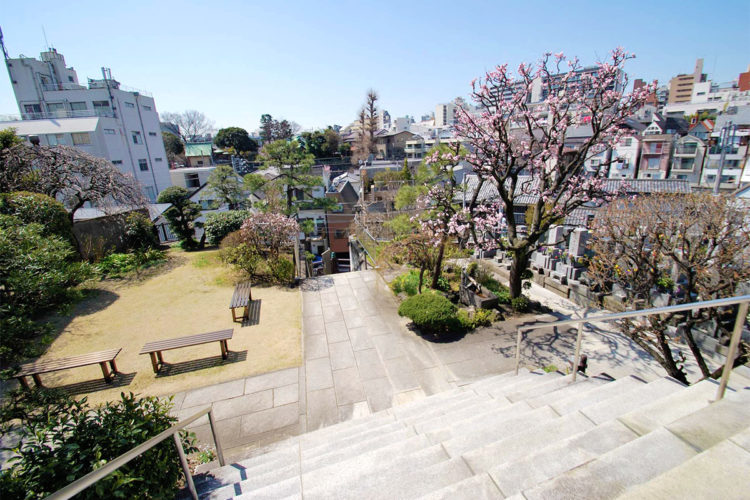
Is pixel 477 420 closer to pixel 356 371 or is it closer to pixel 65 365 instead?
pixel 356 371

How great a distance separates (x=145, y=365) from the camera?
7.96m

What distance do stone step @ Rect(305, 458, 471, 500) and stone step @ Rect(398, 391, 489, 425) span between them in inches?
70.3

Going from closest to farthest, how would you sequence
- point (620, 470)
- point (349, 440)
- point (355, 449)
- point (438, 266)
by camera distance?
point (620, 470)
point (355, 449)
point (349, 440)
point (438, 266)

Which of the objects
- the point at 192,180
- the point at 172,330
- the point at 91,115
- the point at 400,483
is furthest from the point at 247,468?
the point at 91,115

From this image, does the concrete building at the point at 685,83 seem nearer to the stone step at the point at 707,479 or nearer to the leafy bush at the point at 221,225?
the leafy bush at the point at 221,225

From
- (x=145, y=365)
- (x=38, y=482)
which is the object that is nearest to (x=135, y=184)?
(x=145, y=365)

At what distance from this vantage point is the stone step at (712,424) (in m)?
2.51

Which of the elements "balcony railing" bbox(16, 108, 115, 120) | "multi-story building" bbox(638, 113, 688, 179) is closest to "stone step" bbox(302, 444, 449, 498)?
"balcony railing" bbox(16, 108, 115, 120)

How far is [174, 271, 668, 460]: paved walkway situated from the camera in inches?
244

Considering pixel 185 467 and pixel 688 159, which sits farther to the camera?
pixel 688 159

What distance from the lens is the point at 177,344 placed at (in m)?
7.65

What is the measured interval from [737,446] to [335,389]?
5998 millimetres

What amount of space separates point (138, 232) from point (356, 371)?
1382cm

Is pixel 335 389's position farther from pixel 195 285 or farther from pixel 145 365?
pixel 195 285
